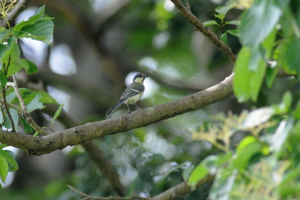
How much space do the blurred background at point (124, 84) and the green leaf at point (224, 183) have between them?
5.94ft

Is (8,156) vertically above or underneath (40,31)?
underneath

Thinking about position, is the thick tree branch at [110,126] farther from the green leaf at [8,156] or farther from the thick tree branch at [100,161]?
the thick tree branch at [100,161]

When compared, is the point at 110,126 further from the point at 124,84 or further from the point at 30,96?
the point at 124,84

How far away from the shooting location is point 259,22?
4.33ft

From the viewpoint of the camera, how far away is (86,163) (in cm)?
536

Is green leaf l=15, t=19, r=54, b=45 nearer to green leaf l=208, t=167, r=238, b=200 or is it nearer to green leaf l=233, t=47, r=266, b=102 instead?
green leaf l=233, t=47, r=266, b=102

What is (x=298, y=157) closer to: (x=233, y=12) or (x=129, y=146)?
(x=129, y=146)

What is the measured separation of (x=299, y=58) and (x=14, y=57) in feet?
4.88

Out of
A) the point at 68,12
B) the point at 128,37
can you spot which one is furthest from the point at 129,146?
the point at 128,37

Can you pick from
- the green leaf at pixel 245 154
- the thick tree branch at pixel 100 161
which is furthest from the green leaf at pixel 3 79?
the thick tree branch at pixel 100 161

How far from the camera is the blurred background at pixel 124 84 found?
191 inches

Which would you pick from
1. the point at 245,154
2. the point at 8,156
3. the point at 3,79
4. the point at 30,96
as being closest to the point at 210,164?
the point at 245,154

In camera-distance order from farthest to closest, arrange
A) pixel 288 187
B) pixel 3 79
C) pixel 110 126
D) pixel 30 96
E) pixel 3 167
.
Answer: pixel 30 96 < pixel 110 126 < pixel 3 167 < pixel 3 79 < pixel 288 187

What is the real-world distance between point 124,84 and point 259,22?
5.56 m
